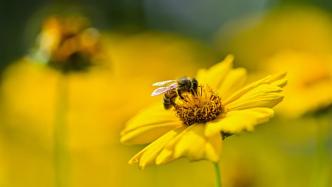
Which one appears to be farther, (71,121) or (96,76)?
(96,76)

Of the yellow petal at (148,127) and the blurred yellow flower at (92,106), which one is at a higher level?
the blurred yellow flower at (92,106)

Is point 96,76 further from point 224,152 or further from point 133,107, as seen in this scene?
point 224,152

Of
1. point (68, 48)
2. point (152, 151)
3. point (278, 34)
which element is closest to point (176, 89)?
point (152, 151)

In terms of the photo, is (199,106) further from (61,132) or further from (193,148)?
(61,132)

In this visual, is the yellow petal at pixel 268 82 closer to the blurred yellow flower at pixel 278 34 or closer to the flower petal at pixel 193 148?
the flower petal at pixel 193 148

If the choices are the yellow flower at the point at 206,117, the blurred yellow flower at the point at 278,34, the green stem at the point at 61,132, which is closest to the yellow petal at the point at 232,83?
the yellow flower at the point at 206,117

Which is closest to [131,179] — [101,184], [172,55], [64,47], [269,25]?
[101,184]

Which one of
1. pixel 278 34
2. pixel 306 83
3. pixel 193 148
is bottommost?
pixel 193 148
